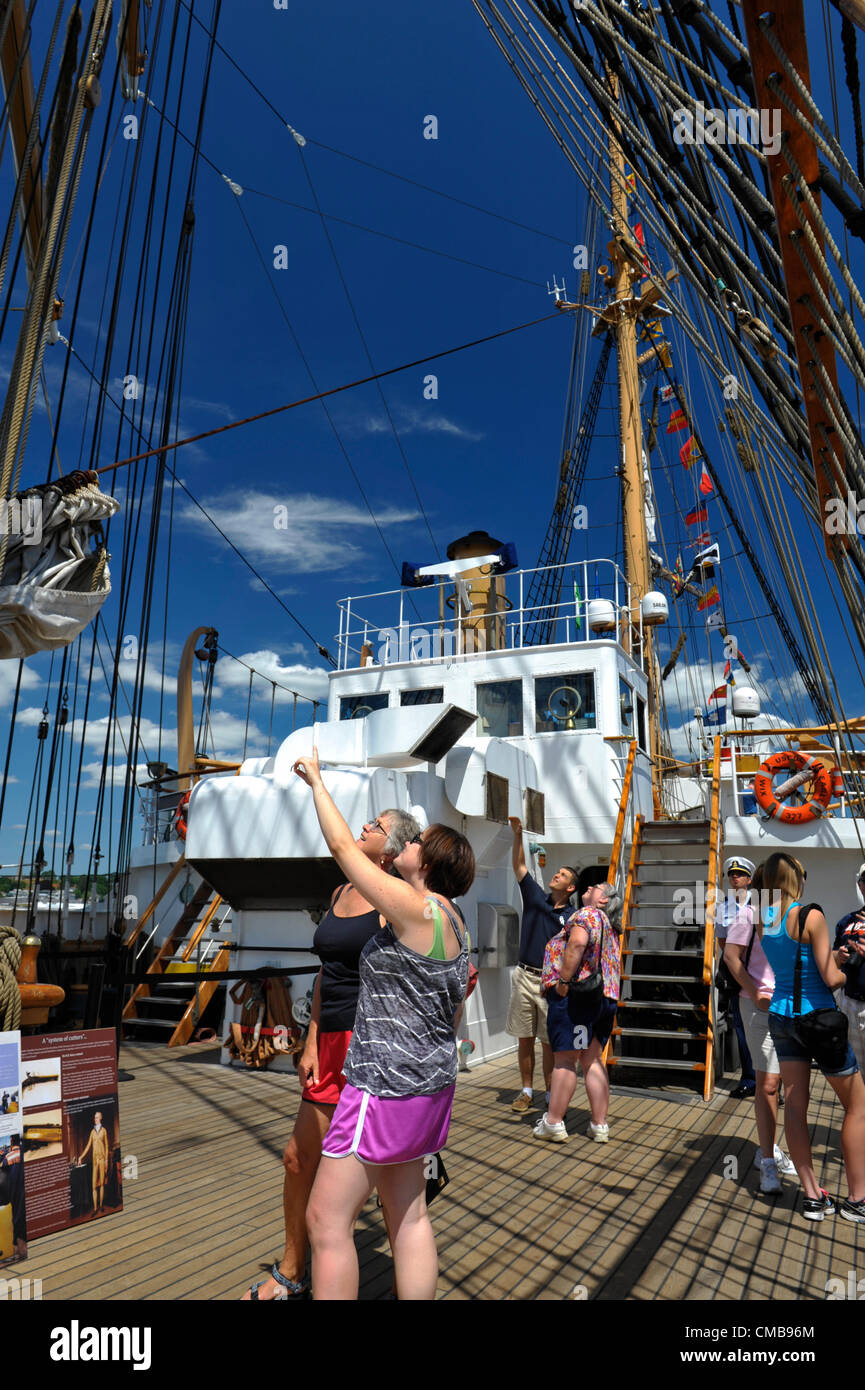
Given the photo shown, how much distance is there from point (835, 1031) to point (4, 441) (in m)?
4.34

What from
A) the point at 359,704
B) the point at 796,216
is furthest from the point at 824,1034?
the point at 359,704

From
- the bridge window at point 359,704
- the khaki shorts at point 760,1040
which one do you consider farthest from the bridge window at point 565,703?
the khaki shorts at point 760,1040

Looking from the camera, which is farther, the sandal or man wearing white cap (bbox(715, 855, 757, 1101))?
man wearing white cap (bbox(715, 855, 757, 1101))

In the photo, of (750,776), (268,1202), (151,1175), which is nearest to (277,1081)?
(151,1175)

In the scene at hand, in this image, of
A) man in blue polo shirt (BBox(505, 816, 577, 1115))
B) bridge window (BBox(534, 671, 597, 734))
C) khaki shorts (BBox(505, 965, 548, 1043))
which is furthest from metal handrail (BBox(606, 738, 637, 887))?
khaki shorts (BBox(505, 965, 548, 1043))

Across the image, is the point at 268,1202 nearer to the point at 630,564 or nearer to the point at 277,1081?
the point at 277,1081

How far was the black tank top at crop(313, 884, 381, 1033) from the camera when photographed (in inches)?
108

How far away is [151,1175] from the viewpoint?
14.5 feet

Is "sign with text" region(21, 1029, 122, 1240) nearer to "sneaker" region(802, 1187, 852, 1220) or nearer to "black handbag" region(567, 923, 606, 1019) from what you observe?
"black handbag" region(567, 923, 606, 1019)

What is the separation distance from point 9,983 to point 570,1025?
3.30 m

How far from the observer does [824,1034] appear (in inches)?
142

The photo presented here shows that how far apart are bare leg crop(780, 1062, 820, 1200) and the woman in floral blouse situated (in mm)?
1439

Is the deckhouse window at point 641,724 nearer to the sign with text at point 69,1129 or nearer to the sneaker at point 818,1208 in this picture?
the sneaker at point 818,1208

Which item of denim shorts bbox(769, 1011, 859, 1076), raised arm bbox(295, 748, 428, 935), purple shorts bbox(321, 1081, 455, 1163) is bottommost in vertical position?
denim shorts bbox(769, 1011, 859, 1076)
